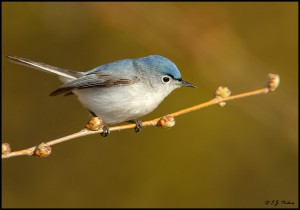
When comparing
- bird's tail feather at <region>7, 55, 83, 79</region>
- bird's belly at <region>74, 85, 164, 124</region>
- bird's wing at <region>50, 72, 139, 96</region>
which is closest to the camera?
bird's tail feather at <region>7, 55, 83, 79</region>

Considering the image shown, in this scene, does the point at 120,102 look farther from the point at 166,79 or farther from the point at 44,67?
the point at 44,67

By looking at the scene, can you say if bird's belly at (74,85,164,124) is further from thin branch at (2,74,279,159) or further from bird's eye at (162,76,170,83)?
thin branch at (2,74,279,159)

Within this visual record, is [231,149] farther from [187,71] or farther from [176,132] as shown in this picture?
[187,71]

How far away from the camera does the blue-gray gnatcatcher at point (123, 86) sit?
3.65 meters

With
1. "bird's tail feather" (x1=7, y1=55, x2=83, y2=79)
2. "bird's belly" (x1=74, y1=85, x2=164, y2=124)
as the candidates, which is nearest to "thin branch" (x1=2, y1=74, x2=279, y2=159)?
"bird's belly" (x1=74, y1=85, x2=164, y2=124)

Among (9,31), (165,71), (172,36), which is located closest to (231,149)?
(172,36)

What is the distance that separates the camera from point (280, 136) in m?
4.91

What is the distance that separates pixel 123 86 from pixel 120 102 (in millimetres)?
189

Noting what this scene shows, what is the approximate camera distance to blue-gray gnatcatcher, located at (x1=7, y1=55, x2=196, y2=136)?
365 centimetres

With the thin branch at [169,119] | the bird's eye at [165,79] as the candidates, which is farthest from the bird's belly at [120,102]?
the thin branch at [169,119]

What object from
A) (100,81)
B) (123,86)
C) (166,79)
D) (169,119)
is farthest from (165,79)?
(169,119)

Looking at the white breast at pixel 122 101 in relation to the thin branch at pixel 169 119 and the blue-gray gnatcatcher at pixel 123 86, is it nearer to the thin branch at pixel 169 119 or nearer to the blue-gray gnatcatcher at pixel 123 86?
the blue-gray gnatcatcher at pixel 123 86

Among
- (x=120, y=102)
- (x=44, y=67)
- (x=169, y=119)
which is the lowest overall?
(x=169, y=119)

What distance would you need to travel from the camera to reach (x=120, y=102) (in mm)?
3646
